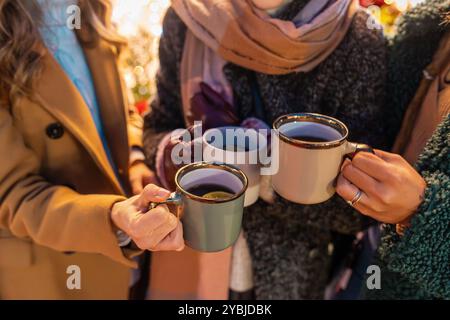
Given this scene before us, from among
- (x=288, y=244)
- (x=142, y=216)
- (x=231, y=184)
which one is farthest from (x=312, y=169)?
(x=288, y=244)

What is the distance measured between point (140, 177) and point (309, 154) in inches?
18.1

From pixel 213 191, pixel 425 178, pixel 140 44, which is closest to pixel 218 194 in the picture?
pixel 213 191

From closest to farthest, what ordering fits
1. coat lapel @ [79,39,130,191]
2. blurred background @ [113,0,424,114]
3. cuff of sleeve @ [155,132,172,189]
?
1. cuff of sleeve @ [155,132,172,189]
2. coat lapel @ [79,39,130,191]
3. blurred background @ [113,0,424,114]

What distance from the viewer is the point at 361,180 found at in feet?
2.38

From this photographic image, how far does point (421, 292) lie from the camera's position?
953 millimetres

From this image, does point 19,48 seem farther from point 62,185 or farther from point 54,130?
point 62,185

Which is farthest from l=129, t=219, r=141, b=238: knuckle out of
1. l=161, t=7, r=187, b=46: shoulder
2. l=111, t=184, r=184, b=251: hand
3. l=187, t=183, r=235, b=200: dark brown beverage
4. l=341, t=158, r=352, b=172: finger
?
l=161, t=7, r=187, b=46: shoulder

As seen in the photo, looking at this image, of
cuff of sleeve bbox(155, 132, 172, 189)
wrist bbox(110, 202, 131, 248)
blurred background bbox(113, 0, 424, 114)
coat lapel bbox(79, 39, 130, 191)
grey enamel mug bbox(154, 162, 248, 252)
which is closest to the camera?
grey enamel mug bbox(154, 162, 248, 252)

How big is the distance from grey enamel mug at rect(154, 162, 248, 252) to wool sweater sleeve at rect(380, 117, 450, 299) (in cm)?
28

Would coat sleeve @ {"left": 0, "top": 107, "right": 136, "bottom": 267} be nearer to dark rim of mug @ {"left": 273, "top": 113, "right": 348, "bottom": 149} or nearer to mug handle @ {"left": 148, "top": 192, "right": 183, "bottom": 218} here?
mug handle @ {"left": 148, "top": 192, "right": 183, "bottom": 218}

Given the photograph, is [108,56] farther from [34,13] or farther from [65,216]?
[65,216]

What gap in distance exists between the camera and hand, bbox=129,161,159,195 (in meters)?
1.03

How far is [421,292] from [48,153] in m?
0.82

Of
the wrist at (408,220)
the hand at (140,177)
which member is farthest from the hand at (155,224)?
the wrist at (408,220)
